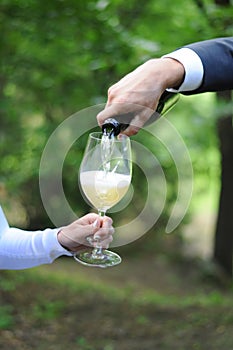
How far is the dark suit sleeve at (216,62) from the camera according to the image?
1836 mm

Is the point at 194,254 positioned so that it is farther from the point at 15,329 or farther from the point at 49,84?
the point at 15,329

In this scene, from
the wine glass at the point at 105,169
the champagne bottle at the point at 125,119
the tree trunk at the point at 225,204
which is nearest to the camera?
the champagne bottle at the point at 125,119

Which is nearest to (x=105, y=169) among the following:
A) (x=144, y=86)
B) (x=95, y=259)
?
(x=95, y=259)

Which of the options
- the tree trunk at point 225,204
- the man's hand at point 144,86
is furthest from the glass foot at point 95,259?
the tree trunk at point 225,204

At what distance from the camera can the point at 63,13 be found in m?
4.95

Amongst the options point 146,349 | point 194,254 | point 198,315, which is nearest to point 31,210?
point 194,254

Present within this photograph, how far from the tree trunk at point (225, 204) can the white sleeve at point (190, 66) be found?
6.02 m

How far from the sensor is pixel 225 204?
8562 millimetres

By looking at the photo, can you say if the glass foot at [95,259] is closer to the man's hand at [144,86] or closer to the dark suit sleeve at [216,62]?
the man's hand at [144,86]

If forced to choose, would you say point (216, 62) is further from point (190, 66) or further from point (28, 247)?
point (28, 247)

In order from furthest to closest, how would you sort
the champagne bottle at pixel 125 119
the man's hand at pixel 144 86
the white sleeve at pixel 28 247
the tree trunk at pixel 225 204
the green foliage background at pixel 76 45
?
the tree trunk at pixel 225 204, the green foliage background at pixel 76 45, the white sleeve at pixel 28 247, the champagne bottle at pixel 125 119, the man's hand at pixel 144 86

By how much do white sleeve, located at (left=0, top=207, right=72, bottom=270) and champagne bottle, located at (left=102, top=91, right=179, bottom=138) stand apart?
1.75 ft

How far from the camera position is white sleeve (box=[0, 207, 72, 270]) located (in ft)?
7.87

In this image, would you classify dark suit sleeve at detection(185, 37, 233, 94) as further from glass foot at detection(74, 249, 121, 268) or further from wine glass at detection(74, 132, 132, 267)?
glass foot at detection(74, 249, 121, 268)
